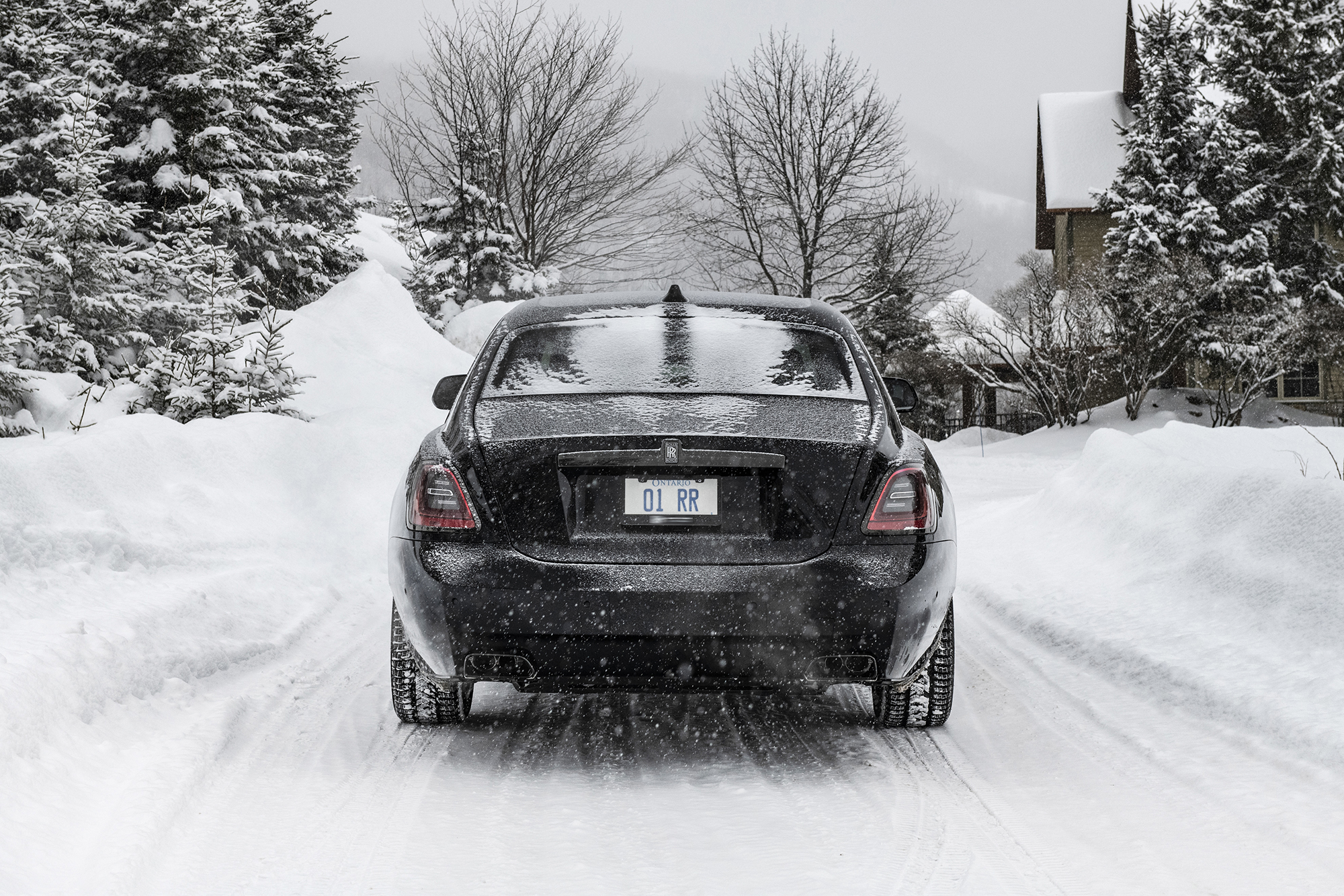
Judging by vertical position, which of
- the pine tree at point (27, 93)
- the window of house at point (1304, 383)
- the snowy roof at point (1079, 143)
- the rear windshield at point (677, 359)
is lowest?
the window of house at point (1304, 383)

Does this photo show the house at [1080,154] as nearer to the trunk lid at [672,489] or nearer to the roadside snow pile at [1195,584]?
the roadside snow pile at [1195,584]

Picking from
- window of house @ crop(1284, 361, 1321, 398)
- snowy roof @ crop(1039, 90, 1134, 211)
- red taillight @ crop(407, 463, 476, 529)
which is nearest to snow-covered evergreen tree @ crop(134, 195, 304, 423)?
red taillight @ crop(407, 463, 476, 529)

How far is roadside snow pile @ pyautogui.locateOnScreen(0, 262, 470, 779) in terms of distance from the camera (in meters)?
3.98

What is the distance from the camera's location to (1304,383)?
32719 mm

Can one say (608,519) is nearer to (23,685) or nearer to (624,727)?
(624,727)

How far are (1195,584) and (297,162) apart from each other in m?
22.0

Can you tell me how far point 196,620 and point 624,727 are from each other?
2.25m

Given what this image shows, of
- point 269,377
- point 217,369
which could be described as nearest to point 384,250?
point 269,377

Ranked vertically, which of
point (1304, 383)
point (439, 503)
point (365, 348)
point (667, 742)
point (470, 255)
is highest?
point (470, 255)

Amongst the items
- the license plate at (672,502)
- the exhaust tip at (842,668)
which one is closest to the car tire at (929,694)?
the exhaust tip at (842,668)

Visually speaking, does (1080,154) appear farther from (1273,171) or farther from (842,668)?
(842,668)

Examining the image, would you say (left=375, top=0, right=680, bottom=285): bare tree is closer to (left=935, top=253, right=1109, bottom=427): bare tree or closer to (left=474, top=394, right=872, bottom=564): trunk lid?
(left=935, top=253, right=1109, bottom=427): bare tree

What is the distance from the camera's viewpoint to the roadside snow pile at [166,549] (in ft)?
13.1

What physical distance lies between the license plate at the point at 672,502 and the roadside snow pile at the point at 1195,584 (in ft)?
6.77
